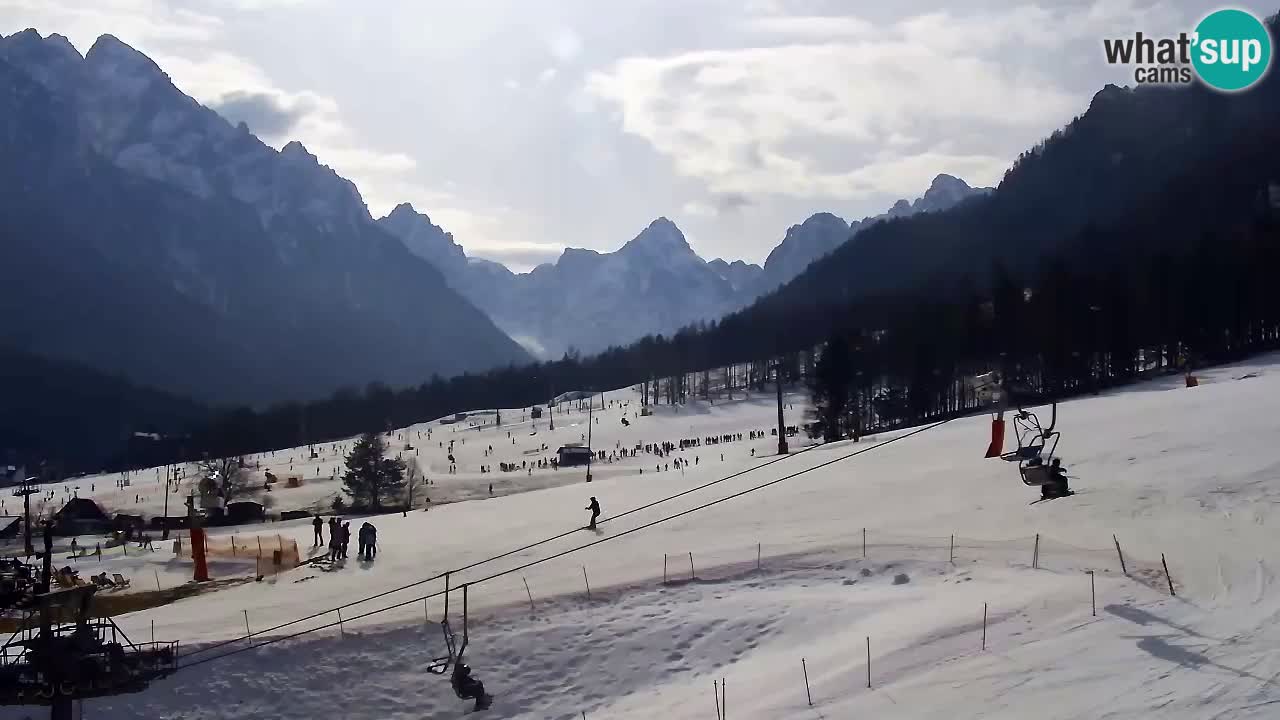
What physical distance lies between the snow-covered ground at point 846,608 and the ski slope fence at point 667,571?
0.33 feet

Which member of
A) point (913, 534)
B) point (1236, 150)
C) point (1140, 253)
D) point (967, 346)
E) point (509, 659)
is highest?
point (1236, 150)

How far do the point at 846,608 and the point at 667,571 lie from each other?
18.4ft

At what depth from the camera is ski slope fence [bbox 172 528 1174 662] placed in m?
23.4

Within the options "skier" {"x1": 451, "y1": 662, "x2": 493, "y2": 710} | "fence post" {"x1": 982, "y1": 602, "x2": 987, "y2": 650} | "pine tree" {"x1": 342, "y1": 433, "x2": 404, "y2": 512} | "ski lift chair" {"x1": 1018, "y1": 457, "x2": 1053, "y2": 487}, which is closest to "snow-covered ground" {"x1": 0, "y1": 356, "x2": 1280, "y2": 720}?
"fence post" {"x1": 982, "y1": 602, "x2": 987, "y2": 650}

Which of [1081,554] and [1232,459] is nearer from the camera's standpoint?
[1081,554]

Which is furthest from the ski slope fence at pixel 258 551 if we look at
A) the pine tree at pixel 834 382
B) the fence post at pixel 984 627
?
the pine tree at pixel 834 382

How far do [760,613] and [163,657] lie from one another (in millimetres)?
14094

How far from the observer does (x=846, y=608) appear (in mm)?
22031

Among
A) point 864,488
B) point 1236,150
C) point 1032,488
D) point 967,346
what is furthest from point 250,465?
point 1236,150

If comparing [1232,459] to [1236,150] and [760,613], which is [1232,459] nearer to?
[760,613]

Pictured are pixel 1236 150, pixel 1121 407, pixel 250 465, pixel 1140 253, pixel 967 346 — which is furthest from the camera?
pixel 1236 150

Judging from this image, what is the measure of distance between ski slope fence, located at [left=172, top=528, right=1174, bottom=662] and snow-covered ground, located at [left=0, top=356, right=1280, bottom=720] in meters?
0.10

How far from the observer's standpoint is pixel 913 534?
26.3 m

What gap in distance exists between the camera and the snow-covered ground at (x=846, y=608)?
17.0 m
